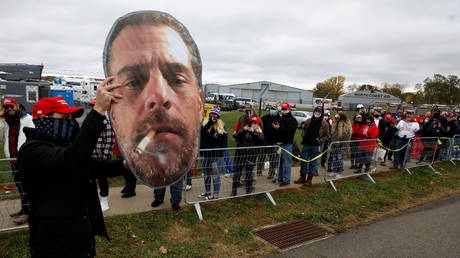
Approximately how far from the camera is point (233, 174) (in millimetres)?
5156

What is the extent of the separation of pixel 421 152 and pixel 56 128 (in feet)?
33.7

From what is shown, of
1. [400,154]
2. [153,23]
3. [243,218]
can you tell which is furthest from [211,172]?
[400,154]

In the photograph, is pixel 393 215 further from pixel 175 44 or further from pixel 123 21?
pixel 123 21

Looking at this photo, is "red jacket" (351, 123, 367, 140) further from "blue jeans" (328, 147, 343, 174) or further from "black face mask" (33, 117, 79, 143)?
"black face mask" (33, 117, 79, 143)

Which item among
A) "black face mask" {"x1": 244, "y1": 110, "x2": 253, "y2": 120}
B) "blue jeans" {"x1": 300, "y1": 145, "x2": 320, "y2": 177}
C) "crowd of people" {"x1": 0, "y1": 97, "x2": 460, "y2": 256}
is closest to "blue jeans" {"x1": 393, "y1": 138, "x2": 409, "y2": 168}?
"crowd of people" {"x1": 0, "y1": 97, "x2": 460, "y2": 256}

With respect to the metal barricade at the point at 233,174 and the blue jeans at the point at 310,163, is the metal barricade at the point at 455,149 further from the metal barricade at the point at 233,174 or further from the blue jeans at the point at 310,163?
the metal barricade at the point at 233,174

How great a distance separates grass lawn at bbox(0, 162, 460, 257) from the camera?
3709mm

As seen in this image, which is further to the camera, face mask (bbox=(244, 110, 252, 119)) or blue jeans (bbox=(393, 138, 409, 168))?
blue jeans (bbox=(393, 138, 409, 168))

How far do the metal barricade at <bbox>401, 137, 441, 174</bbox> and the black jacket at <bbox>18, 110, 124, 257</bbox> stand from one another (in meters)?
9.11

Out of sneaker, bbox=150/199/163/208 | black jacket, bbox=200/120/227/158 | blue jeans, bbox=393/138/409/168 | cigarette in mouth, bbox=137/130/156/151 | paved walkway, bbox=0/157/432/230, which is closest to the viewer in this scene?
cigarette in mouth, bbox=137/130/156/151

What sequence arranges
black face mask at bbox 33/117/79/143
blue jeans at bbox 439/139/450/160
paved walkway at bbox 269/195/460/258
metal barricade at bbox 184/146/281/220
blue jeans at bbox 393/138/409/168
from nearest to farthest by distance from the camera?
black face mask at bbox 33/117/79/143 < paved walkway at bbox 269/195/460/258 < metal barricade at bbox 184/146/281/220 < blue jeans at bbox 393/138/409/168 < blue jeans at bbox 439/139/450/160

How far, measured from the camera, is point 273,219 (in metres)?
4.94

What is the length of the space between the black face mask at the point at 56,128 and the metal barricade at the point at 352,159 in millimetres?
5867

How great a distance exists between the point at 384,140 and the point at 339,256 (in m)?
7.01
